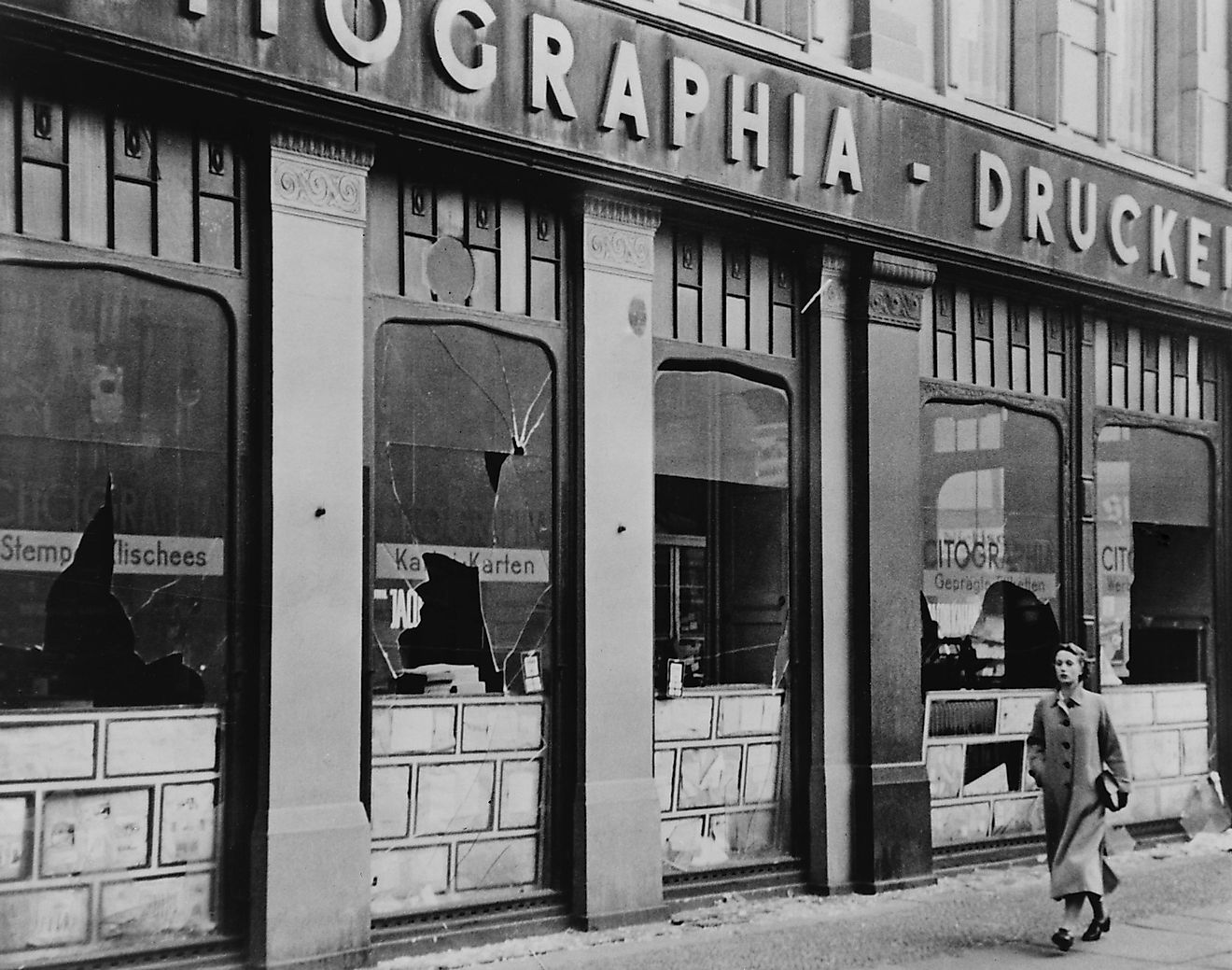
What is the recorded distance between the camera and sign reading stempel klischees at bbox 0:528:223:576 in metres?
8.07

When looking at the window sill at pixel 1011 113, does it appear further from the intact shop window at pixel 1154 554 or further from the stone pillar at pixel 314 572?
the stone pillar at pixel 314 572

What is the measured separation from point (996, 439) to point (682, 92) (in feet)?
14.5

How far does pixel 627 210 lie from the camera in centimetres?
1087

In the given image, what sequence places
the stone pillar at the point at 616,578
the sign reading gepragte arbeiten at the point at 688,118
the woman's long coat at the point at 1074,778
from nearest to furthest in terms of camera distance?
the sign reading gepragte arbeiten at the point at 688,118 < the woman's long coat at the point at 1074,778 < the stone pillar at the point at 616,578

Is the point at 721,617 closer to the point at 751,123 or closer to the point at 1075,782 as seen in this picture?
the point at 1075,782

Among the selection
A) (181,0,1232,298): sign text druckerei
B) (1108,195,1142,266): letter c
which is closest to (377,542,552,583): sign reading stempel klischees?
(181,0,1232,298): sign text druckerei

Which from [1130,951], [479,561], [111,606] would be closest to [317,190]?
[479,561]

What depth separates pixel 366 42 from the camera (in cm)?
934

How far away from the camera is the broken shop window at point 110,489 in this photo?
26.6 feet

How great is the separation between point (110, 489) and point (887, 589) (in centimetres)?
608

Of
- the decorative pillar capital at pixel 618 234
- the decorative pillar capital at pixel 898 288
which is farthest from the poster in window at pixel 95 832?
the decorative pillar capital at pixel 898 288

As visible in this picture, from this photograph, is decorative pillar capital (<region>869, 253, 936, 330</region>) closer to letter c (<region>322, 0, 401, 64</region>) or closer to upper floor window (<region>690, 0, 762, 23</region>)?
upper floor window (<region>690, 0, 762, 23</region>)

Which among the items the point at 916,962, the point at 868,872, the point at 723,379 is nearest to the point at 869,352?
the point at 723,379

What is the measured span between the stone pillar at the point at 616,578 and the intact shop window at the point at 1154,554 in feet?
18.7
